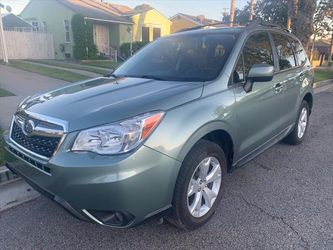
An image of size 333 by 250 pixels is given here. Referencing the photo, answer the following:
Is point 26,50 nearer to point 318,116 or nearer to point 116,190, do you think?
point 318,116

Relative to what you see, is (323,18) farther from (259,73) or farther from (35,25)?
(35,25)

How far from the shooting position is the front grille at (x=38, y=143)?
2.20 metres

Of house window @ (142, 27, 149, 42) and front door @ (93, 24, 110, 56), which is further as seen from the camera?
house window @ (142, 27, 149, 42)

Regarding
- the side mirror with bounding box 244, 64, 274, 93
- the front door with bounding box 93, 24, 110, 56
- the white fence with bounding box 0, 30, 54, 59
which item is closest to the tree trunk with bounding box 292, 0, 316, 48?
the side mirror with bounding box 244, 64, 274, 93

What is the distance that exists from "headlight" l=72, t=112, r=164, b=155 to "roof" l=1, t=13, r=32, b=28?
92.8ft

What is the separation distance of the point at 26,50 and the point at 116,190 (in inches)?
939

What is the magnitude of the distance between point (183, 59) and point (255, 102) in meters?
0.96

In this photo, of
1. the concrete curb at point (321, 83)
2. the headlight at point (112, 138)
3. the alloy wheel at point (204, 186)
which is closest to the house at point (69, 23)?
the concrete curb at point (321, 83)

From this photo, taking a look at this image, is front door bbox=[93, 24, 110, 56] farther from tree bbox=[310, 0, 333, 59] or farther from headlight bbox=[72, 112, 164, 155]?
headlight bbox=[72, 112, 164, 155]

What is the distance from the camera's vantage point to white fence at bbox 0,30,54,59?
21766 millimetres

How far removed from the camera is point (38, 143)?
2.31 m

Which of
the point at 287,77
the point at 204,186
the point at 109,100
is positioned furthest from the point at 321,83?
the point at 109,100

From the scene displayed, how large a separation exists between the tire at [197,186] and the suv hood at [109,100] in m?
0.48

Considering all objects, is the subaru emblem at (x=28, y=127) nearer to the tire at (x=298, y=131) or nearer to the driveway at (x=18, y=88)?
the driveway at (x=18, y=88)
